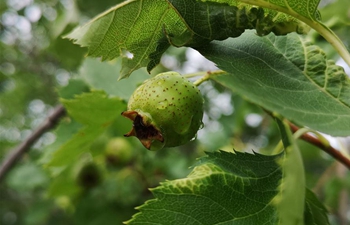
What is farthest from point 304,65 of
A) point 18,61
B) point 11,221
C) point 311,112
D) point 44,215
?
point 11,221

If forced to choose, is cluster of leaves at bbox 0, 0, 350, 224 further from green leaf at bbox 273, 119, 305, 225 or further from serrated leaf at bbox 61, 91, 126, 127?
serrated leaf at bbox 61, 91, 126, 127

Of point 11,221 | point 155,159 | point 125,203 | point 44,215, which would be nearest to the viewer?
point 125,203

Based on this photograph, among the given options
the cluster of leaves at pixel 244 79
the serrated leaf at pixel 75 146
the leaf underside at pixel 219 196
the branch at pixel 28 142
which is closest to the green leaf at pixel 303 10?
the cluster of leaves at pixel 244 79

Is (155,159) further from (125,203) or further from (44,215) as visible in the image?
(44,215)

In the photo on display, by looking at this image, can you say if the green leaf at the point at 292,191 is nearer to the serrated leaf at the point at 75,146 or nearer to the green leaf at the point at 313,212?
the green leaf at the point at 313,212

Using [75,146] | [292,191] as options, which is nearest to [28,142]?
[75,146]

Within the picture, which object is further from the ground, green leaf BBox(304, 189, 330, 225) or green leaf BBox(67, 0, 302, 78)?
green leaf BBox(67, 0, 302, 78)

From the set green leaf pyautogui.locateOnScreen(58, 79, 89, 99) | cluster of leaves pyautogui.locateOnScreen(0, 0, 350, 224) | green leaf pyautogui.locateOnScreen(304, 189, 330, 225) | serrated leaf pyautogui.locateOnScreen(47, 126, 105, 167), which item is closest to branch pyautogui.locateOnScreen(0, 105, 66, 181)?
green leaf pyautogui.locateOnScreen(58, 79, 89, 99)
